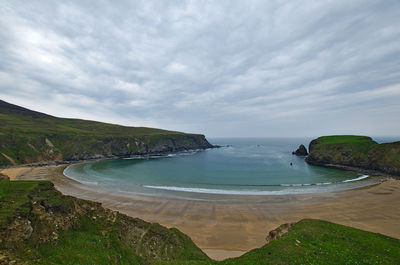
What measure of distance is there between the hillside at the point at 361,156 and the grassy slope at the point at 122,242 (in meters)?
74.2

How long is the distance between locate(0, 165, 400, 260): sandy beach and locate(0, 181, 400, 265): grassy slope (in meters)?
Answer: 7.79

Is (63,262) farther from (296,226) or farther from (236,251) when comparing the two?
(296,226)

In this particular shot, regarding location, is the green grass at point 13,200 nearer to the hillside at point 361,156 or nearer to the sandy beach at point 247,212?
the sandy beach at point 247,212

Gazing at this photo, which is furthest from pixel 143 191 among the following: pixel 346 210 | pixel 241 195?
pixel 346 210

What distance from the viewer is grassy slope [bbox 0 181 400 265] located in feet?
32.2

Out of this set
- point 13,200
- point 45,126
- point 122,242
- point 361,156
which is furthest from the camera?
point 45,126

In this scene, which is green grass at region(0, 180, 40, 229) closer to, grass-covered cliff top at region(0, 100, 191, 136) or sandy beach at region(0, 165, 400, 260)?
sandy beach at region(0, 165, 400, 260)

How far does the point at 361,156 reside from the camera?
249 feet

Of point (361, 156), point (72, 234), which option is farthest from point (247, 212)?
point (361, 156)

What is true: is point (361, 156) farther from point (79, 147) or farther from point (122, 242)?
point (79, 147)

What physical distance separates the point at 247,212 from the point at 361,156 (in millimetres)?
78534

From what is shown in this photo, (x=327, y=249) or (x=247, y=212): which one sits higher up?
(x=327, y=249)

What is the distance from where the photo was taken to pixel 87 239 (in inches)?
462

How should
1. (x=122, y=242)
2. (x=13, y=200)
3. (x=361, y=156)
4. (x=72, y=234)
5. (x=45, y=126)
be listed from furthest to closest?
(x=45, y=126)
(x=361, y=156)
(x=122, y=242)
(x=13, y=200)
(x=72, y=234)
